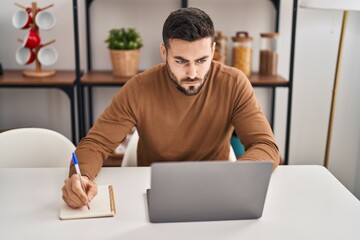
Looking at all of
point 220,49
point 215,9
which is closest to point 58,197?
point 220,49

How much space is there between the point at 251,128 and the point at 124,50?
119cm

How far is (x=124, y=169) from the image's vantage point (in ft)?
5.49

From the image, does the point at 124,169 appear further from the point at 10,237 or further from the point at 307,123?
the point at 307,123

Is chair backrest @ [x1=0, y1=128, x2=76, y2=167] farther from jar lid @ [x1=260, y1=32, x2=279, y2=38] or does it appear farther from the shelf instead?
jar lid @ [x1=260, y1=32, x2=279, y2=38]

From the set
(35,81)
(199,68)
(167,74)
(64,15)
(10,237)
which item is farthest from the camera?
(64,15)

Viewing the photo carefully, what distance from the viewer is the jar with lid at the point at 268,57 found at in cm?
288

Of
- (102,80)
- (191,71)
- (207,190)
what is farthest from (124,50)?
(207,190)

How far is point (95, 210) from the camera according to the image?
1.37 m

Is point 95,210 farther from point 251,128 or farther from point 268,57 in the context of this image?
point 268,57

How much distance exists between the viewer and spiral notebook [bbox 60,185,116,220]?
1.34 metres

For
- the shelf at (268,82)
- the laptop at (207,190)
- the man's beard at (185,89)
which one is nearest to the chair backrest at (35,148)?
the man's beard at (185,89)

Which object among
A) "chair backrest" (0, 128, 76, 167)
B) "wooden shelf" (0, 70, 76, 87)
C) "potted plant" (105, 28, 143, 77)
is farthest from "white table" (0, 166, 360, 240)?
"potted plant" (105, 28, 143, 77)

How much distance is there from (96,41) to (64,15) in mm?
233

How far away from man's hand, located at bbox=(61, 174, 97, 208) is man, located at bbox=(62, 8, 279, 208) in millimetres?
186
